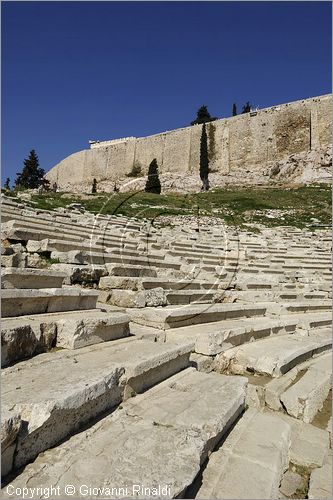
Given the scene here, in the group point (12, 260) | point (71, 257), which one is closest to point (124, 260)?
point (71, 257)

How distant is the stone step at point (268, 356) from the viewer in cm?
394

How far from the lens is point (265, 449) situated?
7.72ft

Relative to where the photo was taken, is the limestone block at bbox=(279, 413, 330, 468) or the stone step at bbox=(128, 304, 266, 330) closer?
the limestone block at bbox=(279, 413, 330, 468)

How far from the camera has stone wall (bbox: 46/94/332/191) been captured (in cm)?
3866

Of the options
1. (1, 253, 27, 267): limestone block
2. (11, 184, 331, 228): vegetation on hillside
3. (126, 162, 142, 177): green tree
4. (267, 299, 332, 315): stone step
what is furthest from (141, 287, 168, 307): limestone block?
A: (126, 162, 142, 177): green tree

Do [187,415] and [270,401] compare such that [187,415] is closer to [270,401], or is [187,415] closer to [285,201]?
[270,401]

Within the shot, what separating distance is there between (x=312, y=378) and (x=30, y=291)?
2.97 meters

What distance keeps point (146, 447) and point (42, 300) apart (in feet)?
6.34

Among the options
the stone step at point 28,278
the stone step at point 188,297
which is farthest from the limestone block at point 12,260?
the stone step at point 188,297

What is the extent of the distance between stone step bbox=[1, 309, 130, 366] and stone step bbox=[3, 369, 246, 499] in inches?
28.1

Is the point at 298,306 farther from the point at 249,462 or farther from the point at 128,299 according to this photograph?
the point at 249,462

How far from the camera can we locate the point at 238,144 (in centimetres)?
4303

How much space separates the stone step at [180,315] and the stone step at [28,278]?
995mm

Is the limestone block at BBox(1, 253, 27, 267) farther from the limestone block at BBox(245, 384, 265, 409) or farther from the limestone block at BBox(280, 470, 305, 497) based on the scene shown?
the limestone block at BBox(280, 470, 305, 497)
